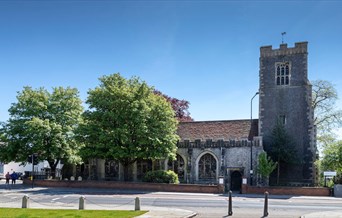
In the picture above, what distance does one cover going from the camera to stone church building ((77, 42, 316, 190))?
133 feet

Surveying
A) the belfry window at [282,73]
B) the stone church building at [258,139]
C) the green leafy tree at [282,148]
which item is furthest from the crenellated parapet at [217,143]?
the belfry window at [282,73]

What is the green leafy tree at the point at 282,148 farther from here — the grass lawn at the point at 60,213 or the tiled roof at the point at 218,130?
the grass lawn at the point at 60,213

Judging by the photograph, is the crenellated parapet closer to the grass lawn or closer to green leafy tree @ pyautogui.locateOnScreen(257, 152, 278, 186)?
green leafy tree @ pyautogui.locateOnScreen(257, 152, 278, 186)

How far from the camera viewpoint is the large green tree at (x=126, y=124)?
3759cm

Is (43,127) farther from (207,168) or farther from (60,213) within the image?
(60,213)

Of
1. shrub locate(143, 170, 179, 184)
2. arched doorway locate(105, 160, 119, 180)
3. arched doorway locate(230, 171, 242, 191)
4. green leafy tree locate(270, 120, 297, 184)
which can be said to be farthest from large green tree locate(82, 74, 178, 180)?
green leafy tree locate(270, 120, 297, 184)

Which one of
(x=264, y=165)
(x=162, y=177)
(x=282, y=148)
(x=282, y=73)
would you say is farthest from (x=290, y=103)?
(x=162, y=177)

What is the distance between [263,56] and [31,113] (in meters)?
26.2

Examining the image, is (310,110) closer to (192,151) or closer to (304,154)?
(304,154)

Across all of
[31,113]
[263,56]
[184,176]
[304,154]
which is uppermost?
[263,56]

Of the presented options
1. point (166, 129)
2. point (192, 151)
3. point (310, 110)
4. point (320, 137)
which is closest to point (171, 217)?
point (166, 129)

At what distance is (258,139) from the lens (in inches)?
1565

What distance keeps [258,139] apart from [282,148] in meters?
2.51

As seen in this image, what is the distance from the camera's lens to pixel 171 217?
17375mm
